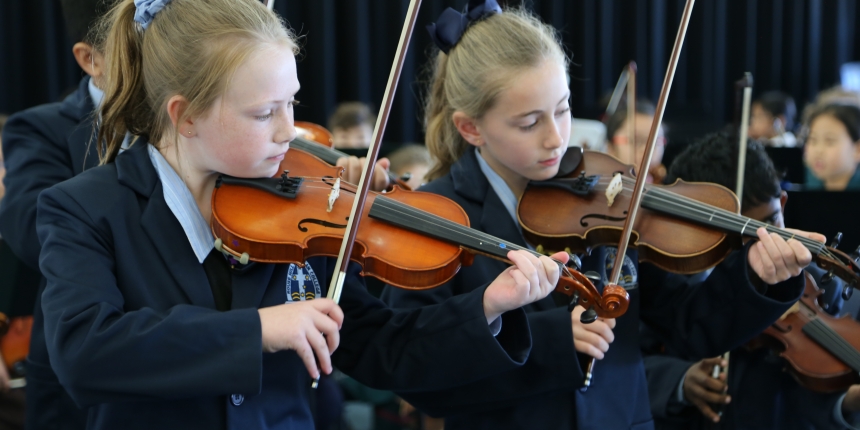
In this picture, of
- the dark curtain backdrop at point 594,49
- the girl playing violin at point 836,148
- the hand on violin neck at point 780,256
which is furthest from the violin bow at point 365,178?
the dark curtain backdrop at point 594,49

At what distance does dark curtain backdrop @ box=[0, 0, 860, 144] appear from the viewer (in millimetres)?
5562

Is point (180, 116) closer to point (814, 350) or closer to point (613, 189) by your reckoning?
point (613, 189)

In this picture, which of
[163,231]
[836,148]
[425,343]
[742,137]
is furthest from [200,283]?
[836,148]

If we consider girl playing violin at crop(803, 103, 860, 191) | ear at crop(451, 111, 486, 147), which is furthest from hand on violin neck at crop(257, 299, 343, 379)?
girl playing violin at crop(803, 103, 860, 191)

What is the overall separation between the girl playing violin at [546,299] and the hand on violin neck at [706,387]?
0.25 m

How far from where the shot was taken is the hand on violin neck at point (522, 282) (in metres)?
1.13

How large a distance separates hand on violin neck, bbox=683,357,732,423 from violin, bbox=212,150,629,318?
0.70 meters

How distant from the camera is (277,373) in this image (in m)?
1.16

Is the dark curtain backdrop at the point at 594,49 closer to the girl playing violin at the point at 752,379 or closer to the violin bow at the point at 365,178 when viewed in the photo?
the girl playing violin at the point at 752,379

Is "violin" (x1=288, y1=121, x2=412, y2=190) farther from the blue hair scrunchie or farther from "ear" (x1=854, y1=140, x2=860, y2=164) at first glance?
"ear" (x1=854, y1=140, x2=860, y2=164)

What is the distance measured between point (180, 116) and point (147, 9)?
16 cm

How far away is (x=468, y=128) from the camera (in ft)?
5.08

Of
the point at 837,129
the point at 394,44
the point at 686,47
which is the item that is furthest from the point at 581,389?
the point at 686,47

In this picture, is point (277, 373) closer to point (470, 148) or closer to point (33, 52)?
point (470, 148)
